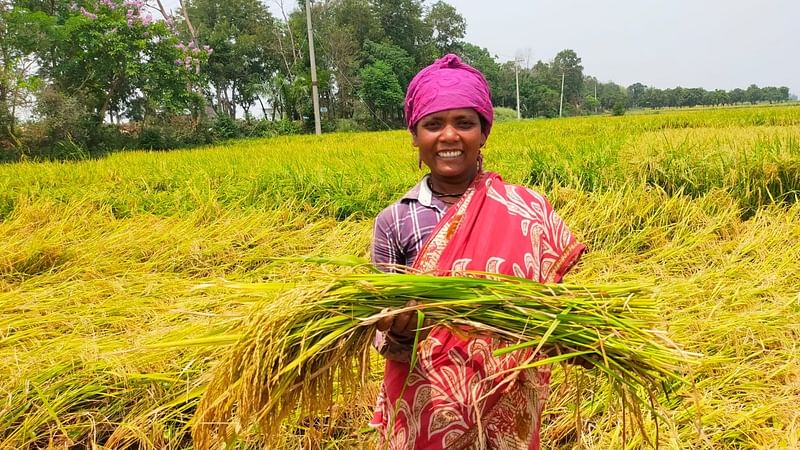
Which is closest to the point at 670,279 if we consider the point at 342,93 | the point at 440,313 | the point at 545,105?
the point at 440,313

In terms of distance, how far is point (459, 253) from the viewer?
1.05 metres

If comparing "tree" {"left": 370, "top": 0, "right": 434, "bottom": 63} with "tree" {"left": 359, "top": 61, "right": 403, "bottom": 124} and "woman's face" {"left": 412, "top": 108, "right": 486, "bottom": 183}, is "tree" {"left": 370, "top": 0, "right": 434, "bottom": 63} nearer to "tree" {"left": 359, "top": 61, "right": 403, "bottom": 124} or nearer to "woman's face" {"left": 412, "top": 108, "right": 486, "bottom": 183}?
"tree" {"left": 359, "top": 61, "right": 403, "bottom": 124}

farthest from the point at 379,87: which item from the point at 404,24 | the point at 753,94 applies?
the point at 753,94

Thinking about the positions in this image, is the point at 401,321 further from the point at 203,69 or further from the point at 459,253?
the point at 203,69

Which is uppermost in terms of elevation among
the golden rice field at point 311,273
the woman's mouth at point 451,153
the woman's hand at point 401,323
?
the woman's mouth at point 451,153

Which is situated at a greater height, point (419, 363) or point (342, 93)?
point (342, 93)

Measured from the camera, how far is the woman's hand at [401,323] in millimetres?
939

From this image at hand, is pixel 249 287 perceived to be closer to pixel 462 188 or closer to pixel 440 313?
pixel 440 313

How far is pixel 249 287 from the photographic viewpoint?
3.24 feet

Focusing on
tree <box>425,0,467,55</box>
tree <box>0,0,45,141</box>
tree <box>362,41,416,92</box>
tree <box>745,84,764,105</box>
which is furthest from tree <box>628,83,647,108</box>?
tree <box>0,0,45,141</box>

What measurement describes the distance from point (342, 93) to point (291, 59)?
12.7 ft

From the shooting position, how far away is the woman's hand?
0.94 metres

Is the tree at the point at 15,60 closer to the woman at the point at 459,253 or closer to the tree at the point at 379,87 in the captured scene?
the woman at the point at 459,253

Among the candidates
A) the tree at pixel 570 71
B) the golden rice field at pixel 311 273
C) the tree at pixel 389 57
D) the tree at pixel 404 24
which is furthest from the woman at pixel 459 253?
the tree at pixel 570 71
